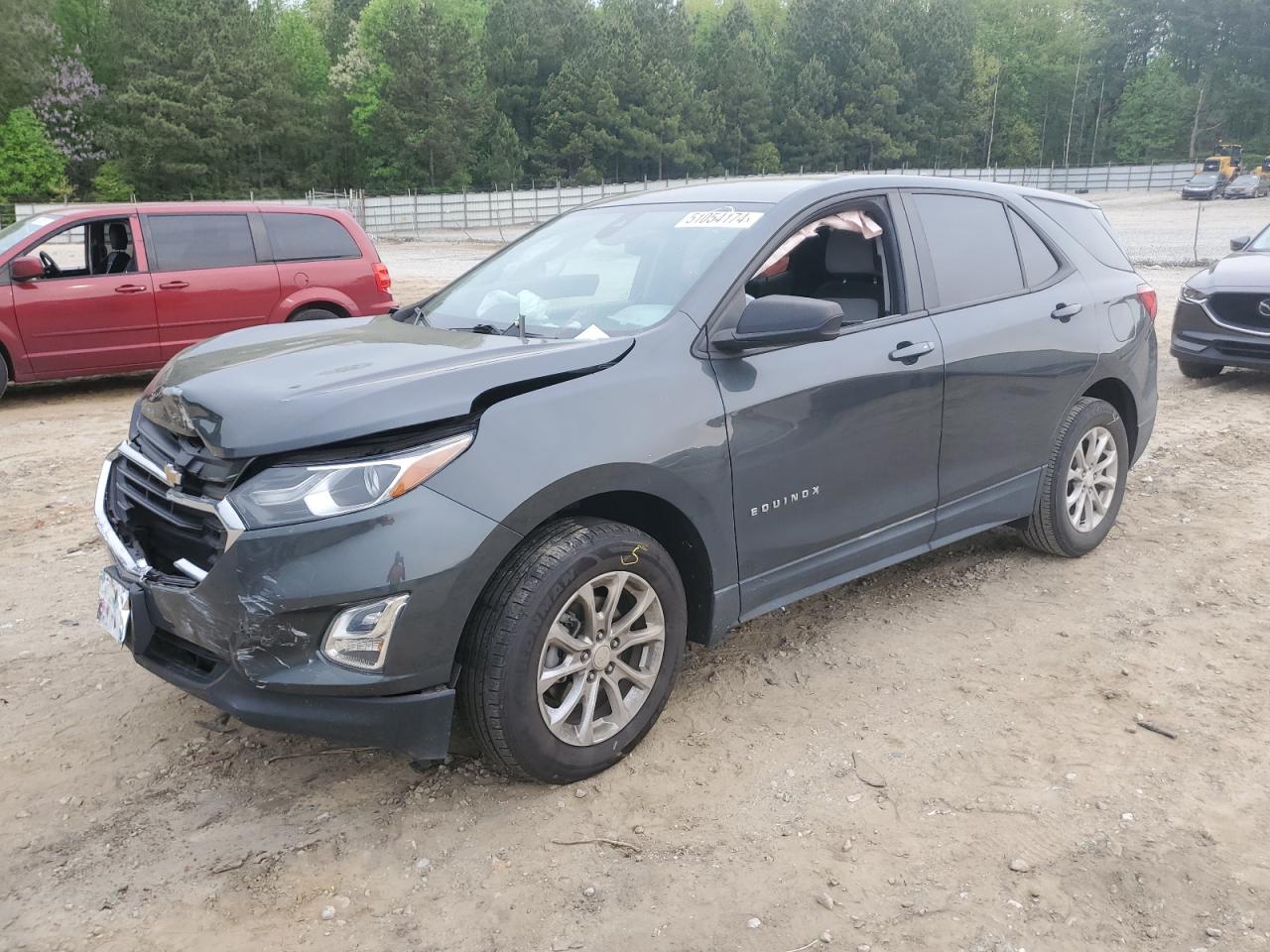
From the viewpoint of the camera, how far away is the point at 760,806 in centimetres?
303

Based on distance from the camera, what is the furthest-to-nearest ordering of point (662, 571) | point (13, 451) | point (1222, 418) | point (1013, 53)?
point (1013, 53) → point (1222, 418) → point (13, 451) → point (662, 571)

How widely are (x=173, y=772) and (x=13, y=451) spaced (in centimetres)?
514

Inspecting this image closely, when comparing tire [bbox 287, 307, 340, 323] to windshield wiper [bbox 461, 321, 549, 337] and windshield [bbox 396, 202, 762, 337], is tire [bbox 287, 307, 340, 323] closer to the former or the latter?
windshield [bbox 396, 202, 762, 337]

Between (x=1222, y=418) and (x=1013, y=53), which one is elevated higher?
(x=1013, y=53)

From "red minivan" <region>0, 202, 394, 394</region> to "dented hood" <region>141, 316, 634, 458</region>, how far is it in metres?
6.20

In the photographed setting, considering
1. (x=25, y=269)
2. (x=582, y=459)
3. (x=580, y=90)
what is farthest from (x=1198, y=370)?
(x=580, y=90)

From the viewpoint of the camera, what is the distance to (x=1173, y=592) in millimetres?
4586

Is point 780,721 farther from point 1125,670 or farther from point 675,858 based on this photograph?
point 1125,670

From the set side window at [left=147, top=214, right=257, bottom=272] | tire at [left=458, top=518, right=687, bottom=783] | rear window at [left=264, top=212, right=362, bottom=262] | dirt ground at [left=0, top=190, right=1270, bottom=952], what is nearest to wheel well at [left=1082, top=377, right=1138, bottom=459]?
dirt ground at [left=0, top=190, right=1270, bottom=952]

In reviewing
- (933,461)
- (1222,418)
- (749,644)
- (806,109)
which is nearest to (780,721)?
(749,644)

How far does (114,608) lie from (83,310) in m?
6.78

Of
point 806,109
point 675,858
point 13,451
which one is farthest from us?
point 806,109

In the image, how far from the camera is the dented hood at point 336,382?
2695 millimetres

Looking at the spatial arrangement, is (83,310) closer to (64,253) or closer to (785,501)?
(64,253)
